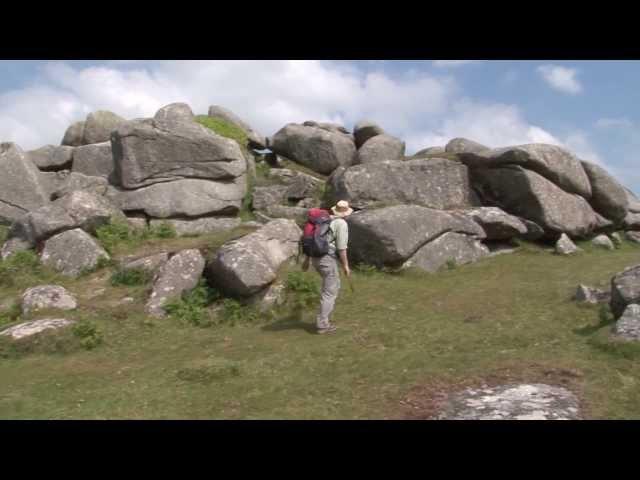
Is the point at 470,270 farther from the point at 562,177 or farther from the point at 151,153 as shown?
the point at 151,153

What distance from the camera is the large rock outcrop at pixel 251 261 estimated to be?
16.5 m

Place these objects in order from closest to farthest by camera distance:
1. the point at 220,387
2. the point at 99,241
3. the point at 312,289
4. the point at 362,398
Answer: the point at 362,398, the point at 220,387, the point at 312,289, the point at 99,241

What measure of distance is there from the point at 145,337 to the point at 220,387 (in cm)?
479

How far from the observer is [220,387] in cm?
1088

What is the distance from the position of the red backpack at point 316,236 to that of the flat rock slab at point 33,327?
652 cm

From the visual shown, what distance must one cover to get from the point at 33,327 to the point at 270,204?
14.7 metres

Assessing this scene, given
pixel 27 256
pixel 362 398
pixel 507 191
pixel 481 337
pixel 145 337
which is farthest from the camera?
pixel 507 191

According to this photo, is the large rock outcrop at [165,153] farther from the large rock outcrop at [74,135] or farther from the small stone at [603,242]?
the small stone at [603,242]

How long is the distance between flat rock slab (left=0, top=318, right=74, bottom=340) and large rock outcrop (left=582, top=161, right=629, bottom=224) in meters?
22.9

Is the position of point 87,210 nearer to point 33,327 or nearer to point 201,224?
point 201,224

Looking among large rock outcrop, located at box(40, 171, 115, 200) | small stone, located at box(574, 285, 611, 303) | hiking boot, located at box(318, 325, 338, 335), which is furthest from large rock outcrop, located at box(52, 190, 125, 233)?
small stone, located at box(574, 285, 611, 303)

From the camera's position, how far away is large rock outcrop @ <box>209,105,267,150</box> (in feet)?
117

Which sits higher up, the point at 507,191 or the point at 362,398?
the point at 507,191

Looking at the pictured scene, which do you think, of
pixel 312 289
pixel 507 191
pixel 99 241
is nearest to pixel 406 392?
pixel 312 289
